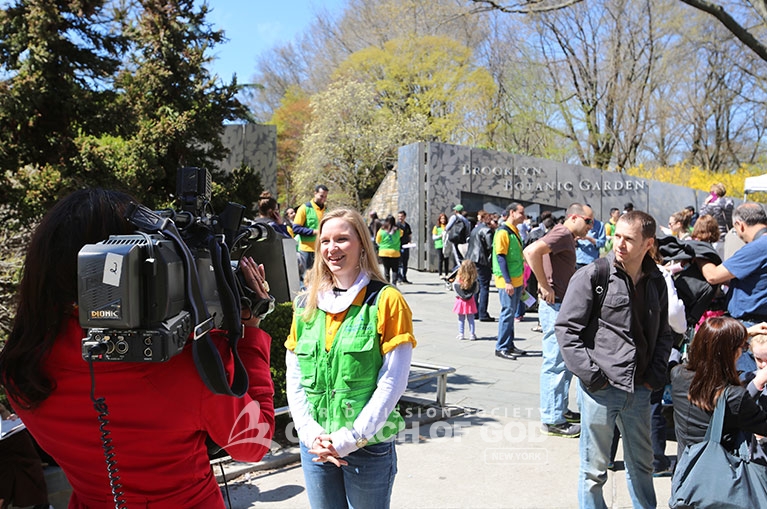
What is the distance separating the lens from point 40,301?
1633mm

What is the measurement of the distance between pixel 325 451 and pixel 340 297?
721mm

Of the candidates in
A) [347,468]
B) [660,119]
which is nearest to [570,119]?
[660,119]

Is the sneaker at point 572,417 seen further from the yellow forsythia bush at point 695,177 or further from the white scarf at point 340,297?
the yellow forsythia bush at point 695,177

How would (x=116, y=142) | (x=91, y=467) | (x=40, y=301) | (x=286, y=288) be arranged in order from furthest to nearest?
(x=116, y=142), (x=286, y=288), (x=91, y=467), (x=40, y=301)

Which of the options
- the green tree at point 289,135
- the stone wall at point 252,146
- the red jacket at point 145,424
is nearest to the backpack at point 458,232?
the stone wall at point 252,146

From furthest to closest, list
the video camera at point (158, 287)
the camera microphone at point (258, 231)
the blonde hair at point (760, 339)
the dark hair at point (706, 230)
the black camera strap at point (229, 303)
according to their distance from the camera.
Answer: the dark hair at point (706, 230) < the blonde hair at point (760, 339) < the camera microphone at point (258, 231) < the black camera strap at point (229, 303) < the video camera at point (158, 287)

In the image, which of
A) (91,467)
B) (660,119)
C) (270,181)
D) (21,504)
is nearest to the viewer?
(91,467)

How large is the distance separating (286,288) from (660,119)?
37182 millimetres

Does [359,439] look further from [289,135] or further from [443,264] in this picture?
[289,135]

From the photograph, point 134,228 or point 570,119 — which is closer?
point 134,228

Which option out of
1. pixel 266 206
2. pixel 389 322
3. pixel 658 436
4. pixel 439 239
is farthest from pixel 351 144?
pixel 389 322

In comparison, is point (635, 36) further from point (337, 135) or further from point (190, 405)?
point (190, 405)

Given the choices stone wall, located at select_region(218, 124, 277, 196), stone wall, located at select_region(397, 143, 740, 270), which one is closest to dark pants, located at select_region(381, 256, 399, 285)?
stone wall, located at select_region(218, 124, 277, 196)

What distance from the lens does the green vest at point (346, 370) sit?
302cm
